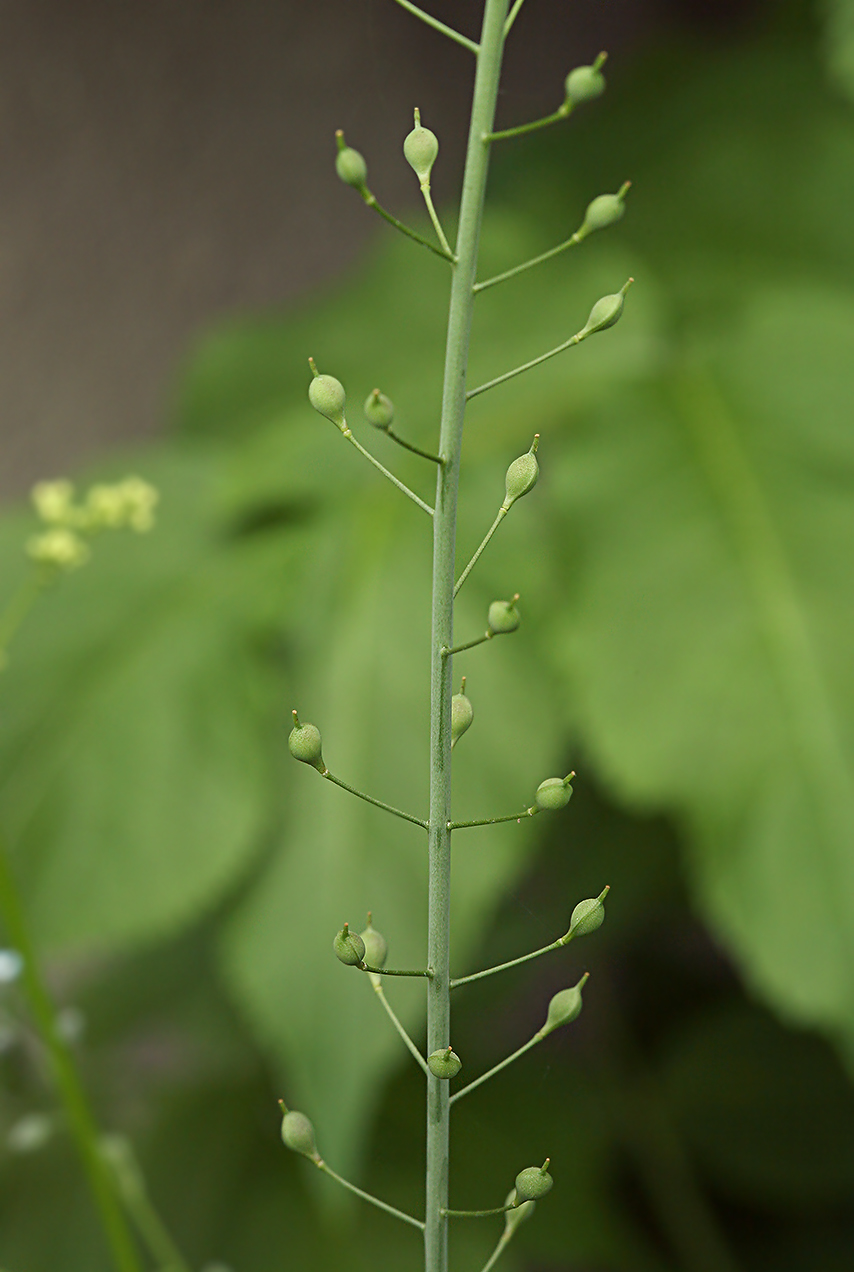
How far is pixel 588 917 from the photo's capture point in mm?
136

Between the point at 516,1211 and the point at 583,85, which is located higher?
the point at 583,85

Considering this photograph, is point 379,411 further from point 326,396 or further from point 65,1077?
point 65,1077

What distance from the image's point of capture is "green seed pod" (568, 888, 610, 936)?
135 millimetres

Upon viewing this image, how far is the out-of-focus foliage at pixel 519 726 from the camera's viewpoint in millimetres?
454

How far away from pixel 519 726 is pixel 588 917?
0.35 m

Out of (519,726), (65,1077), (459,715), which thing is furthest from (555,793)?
(519,726)

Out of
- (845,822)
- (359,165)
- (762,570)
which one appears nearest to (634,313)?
(762,570)

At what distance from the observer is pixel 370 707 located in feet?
1.61

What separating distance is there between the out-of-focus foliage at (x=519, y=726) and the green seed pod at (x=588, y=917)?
0.29 metres

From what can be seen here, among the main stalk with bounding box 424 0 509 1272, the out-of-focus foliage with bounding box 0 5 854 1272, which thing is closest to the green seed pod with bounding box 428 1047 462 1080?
the main stalk with bounding box 424 0 509 1272

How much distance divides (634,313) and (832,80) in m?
0.32

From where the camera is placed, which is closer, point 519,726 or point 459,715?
point 459,715

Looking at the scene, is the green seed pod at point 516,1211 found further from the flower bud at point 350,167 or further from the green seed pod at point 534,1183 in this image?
the flower bud at point 350,167

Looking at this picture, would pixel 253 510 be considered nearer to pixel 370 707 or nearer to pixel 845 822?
pixel 370 707
